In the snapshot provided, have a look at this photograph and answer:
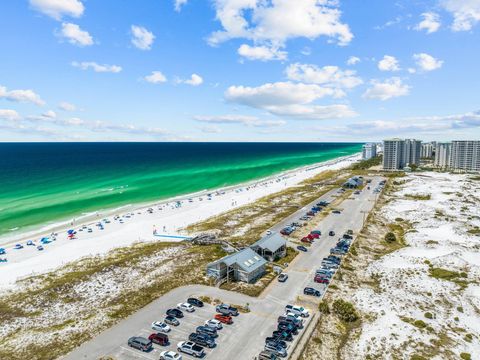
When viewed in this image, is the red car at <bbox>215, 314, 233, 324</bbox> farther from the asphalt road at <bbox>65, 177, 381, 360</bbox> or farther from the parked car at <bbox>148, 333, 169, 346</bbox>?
the parked car at <bbox>148, 333, 169, 346</bbox>

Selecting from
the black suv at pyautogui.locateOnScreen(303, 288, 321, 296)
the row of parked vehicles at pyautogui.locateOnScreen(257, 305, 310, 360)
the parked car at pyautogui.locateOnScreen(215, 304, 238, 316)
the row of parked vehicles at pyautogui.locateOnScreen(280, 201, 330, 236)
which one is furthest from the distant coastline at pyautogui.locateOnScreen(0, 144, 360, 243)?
the row of parked vehicles at pyautogui.locateOnScreen(257, 305, 310, 360)

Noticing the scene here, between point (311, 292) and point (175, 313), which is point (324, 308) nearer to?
point (311, 292)

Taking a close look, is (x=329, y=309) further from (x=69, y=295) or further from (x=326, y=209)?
(x=326, y=209)

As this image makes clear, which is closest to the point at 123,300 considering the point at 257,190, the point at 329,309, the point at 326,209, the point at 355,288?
the point at 329,309

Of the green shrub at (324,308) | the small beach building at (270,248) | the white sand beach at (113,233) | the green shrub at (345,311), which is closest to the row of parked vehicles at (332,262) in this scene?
the green shrub at (324,308)

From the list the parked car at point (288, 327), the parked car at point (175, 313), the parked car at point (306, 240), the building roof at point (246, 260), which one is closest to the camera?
the parked car at point (288, 327)

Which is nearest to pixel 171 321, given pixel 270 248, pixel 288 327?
pixel 288 327

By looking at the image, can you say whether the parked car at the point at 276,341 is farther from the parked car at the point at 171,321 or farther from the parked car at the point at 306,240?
the parked car at the point at 306,240

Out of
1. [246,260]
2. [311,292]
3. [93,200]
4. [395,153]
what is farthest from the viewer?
[395,153]
